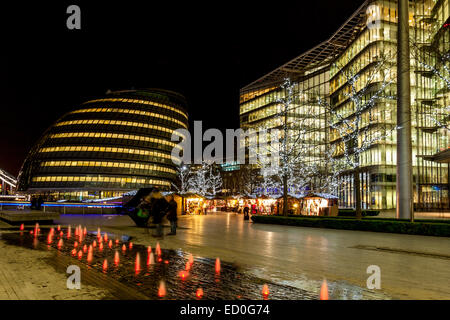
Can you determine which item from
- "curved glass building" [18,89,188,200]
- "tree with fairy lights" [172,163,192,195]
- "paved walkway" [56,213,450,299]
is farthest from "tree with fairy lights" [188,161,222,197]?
"paved walkway" [56,213,450,299]

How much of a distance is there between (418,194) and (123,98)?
7783cm

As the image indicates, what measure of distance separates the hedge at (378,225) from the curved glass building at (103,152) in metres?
70.2

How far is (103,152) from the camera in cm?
9350

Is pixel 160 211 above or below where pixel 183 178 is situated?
below

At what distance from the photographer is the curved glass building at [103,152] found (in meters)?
91.9

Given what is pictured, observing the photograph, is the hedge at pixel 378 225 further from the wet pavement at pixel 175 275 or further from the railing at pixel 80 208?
the railing at pixel 80 208

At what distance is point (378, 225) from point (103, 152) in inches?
3197

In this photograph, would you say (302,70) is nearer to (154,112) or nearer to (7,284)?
(154,112)

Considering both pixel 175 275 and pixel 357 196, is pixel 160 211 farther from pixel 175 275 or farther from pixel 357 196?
pixel 357 196

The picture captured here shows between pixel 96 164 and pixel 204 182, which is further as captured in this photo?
pixel 96 164

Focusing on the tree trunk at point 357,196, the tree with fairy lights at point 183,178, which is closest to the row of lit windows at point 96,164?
the tree with fairy lights at point 183,178

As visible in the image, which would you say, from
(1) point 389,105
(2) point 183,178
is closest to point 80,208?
(2) point 183,178

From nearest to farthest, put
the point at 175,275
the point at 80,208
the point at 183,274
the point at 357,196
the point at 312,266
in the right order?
1. the point at 175,275
2. the point at 183,274
3. the point at 312,266
4. the point at 357,196
5. the point at 80,208
